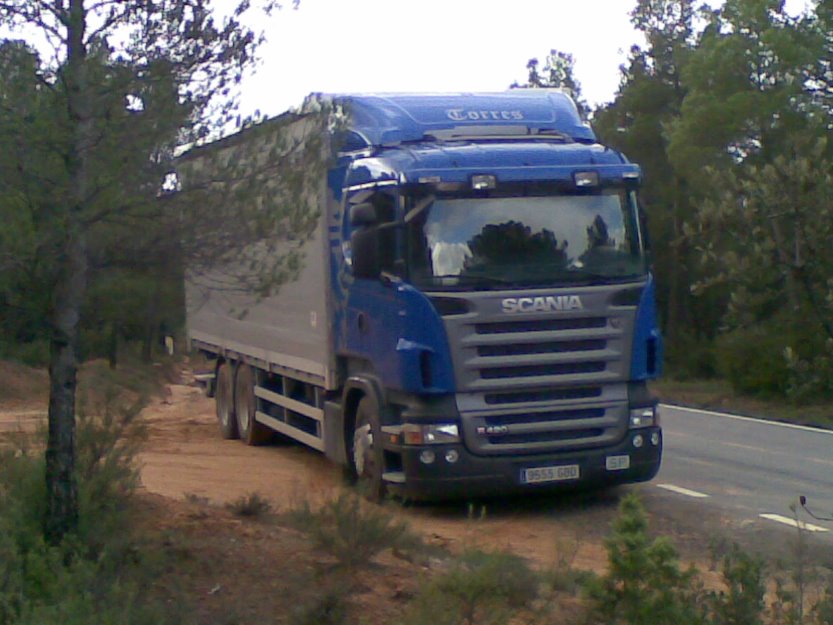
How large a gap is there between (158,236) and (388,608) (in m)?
2.52

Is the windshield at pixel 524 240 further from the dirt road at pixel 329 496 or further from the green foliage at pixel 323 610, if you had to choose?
the green foliage at pixel 323 610

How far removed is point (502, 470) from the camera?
11461mm

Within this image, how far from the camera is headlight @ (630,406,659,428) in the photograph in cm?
1191

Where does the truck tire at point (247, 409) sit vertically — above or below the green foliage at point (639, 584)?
below

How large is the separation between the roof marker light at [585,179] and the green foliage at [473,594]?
5237 millimetres

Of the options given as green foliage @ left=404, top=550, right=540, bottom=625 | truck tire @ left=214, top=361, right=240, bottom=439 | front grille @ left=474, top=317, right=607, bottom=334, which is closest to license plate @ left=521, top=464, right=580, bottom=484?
front grille @ left=474, top=317, right=607, bottom=334

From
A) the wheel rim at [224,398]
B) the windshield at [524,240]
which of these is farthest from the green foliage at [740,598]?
the wheel rim at [224,398]

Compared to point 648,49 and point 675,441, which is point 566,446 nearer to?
point 675,441

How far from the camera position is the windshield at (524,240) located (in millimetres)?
11391

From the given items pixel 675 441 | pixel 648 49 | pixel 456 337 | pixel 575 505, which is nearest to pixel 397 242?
pixel 456 337

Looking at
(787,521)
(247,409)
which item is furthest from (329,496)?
(247,409)

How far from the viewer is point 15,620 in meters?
5.83

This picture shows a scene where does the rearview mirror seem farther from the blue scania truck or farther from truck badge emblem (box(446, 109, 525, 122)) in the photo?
truck badge emblem (box(446, 109, 525, 122))

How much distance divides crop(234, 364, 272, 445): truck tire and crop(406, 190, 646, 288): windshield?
19.6ft
